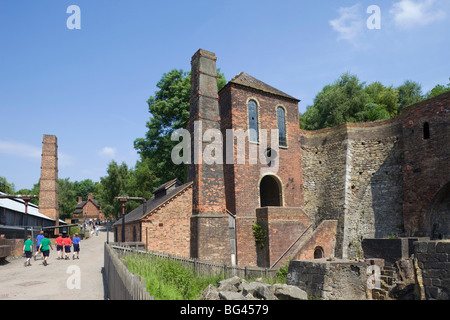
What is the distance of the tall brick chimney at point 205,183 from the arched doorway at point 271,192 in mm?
5015

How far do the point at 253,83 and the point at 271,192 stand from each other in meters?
7.80

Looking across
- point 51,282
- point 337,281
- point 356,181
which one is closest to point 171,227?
point 51,282

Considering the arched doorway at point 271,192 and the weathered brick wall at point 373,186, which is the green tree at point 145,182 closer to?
the arched doorway at point 271,192

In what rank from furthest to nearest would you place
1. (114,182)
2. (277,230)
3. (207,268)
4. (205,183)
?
1. (114,182)
2. (277,230)
3. (205,183)
4. (207,268)

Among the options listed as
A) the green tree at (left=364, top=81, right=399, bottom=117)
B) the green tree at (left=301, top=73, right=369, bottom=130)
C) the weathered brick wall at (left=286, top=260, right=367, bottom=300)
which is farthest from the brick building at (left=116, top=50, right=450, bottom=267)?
the green tree at (left=364, top=81, right=399, bottom=117)

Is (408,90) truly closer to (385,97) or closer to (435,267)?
(385,97)

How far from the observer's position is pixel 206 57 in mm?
18953

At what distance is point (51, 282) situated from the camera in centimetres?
1077

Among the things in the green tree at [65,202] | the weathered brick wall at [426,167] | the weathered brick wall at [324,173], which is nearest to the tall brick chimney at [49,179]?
the green tree at [65,202]

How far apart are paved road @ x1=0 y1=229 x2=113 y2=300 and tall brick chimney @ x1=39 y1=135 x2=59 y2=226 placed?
23504mm

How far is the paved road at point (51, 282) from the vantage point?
884 cm

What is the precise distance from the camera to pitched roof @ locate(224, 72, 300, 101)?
20616 millimetres
